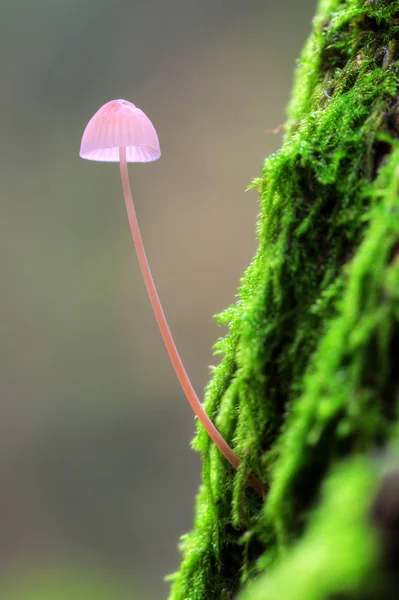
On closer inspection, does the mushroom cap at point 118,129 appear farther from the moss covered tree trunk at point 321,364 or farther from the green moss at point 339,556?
the green moss at point 339,556

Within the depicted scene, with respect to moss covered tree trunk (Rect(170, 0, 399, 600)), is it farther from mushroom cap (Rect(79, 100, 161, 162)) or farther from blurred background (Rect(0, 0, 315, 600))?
blurred background (Rect(0, 0, 315, 600))

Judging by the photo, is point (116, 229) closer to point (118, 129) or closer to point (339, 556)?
point (118, 129)

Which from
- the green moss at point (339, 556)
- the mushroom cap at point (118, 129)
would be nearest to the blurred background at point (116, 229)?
the mushroom cap at point (118, 129)

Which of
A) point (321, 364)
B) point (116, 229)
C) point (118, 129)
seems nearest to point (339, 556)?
point (321, 364)

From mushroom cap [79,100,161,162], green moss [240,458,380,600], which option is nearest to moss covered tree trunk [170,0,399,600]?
green moss [240,458,380,600]

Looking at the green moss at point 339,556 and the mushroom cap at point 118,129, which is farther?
the mushroom cap at point 118,129
